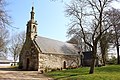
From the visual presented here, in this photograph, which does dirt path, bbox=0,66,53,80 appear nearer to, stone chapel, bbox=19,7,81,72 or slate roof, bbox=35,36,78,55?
stone chapel, bbox=19,7,81,72

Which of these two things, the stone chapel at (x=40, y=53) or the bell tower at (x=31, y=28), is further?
the bell tower at (x=31, y=28)

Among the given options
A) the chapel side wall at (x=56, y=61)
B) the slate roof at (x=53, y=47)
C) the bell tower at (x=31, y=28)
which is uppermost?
the bell tower at (x=31, y=28)

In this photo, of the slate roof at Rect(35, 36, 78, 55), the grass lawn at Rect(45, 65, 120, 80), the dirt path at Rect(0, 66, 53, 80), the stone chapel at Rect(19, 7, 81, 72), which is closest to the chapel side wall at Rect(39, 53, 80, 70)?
the stone chapel at Rect(19, 7, 81, 72)

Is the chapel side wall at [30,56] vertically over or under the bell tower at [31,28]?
under

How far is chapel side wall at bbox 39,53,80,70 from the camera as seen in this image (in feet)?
132

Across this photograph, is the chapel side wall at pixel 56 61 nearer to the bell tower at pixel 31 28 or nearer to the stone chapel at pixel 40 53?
the stone chapel at pixel 40 53

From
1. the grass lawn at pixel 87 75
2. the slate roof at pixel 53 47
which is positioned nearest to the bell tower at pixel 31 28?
the slate roof at pixel 53 47

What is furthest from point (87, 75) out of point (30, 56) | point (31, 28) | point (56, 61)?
point (31, 28)

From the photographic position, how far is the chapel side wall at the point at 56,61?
1580 inches

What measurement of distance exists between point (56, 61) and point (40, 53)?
5564 millimetres

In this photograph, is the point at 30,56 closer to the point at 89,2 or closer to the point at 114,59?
the point at 89,2

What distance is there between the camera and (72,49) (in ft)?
173

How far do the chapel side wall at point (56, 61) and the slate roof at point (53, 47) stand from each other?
1.01 meters

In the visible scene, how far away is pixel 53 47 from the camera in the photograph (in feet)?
149
